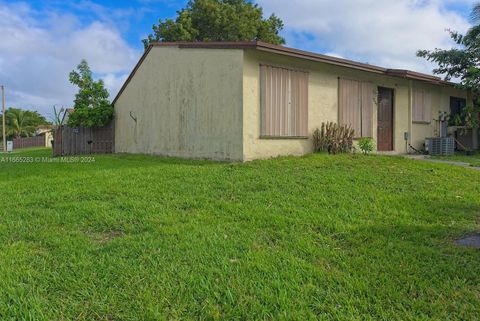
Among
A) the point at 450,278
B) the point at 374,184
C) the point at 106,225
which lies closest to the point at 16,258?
the point at 106,225

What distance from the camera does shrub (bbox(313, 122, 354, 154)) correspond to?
40.1 ft

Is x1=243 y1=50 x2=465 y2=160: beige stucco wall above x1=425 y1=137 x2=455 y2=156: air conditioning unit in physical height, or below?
above

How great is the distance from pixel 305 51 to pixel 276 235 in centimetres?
775

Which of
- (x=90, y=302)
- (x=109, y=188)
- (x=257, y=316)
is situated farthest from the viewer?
(x=109, y=188)

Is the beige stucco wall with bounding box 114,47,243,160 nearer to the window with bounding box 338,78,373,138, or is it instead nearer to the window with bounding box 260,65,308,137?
the window with bounding box 260,65,308,137

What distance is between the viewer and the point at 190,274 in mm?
3635

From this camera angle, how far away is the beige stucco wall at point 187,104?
1100 cm

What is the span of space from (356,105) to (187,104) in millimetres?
→ 5370

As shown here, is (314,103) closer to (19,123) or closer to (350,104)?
(350,104)

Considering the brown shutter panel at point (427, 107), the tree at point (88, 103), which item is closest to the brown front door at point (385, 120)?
the brown shutter panel at point (427, 107)

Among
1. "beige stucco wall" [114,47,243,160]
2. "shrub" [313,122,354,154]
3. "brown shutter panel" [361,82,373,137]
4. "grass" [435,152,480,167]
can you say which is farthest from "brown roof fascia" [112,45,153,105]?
"grass" [435,152,480,167]

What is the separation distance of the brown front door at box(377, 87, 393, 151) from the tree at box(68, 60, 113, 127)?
1035 cm

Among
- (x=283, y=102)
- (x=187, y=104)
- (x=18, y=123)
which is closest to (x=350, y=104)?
(x=283, y=102)

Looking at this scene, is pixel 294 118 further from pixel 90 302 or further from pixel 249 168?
pixel 90 302
